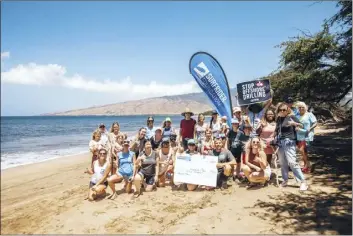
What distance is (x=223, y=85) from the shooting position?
1000 cm

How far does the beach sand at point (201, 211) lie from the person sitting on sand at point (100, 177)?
1.07 feet

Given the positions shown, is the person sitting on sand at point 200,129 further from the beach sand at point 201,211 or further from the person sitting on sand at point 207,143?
the beach sand at point 201,211

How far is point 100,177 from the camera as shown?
7.56 meters

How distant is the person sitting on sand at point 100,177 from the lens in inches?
293

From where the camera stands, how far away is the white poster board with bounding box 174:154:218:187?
734 centimetres

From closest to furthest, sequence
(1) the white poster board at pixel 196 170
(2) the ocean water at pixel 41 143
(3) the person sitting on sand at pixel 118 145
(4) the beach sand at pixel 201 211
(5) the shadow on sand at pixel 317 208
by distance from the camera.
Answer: (5) the shadow on sand at pixel 317 208 → (4) the beach sand at pixel 201 211 → (1) the white poster board at pixel 196 170 → (3) the person sitting on sand at pixel 118 145 → (2) the ocean water at pixel 41 143

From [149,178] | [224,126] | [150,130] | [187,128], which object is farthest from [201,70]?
[149,178]

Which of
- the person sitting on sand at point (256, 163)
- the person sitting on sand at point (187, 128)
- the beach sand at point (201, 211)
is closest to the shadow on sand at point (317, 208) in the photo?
the beach sand at point (201, 211)

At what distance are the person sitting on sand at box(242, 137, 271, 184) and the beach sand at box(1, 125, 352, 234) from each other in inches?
11.7

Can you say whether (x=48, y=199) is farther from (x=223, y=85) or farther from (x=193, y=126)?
(x=223, y=85)

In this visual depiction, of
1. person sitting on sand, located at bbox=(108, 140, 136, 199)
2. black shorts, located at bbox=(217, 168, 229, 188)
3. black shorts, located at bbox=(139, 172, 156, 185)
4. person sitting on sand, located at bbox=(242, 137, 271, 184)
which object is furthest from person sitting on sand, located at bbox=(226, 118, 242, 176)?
person sitting on sand, located at bbox=(108, 140, 136, 199)

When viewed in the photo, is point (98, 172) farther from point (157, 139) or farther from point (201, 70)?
point (201, 70)

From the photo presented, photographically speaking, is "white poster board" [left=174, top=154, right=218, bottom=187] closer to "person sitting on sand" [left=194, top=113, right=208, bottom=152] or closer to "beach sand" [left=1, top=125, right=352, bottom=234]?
"beach sand" [left=1, top=125, right=352, bottom=234]

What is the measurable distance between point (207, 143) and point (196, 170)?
1.00m
